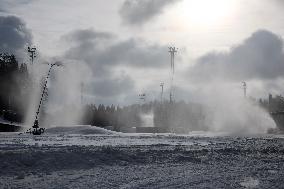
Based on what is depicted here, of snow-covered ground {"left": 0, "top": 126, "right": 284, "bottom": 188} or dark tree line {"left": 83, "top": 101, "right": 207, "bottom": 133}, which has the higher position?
dark tree line {"left": 83, "top": 101, "right": 207, "bottom": 133}

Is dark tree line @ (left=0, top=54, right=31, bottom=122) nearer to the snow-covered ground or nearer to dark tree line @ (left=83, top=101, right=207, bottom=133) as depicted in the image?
dark tree line @ (left=83, top=101, right=207, bottom=133)

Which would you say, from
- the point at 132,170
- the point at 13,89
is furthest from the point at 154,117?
the point at 132,170

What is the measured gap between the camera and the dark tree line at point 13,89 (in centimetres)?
8850

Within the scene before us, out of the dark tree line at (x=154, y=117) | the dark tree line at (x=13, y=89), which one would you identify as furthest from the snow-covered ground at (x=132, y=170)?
the dark tree line at (x=154, y=117)

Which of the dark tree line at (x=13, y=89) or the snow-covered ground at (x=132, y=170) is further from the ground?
the dark tree line at (x=13, y=89)

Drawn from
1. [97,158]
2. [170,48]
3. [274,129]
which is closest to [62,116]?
[170,48]

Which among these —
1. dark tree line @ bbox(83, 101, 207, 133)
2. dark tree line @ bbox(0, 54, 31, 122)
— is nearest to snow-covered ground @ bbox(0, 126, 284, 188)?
dark tree line @ bbox(0, 54, 31, 122)

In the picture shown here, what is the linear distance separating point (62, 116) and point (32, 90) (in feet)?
44.0

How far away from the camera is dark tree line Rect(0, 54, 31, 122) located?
88.5 meters

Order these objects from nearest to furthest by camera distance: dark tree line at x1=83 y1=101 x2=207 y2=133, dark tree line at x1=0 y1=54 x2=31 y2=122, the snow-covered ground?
the snow-covered ground → dark tree line at x1=0 y1=54 x2=31 y2=122 → dark tree line at x1=83 y1=101 x2=207 y2=133

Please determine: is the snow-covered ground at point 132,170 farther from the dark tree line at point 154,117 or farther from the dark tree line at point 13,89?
the dark tree line at point 154,117

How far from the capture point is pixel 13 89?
92.4 metres

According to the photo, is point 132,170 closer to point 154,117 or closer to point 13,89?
point 13,89

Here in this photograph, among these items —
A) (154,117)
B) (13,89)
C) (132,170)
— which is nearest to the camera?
(132,170)
